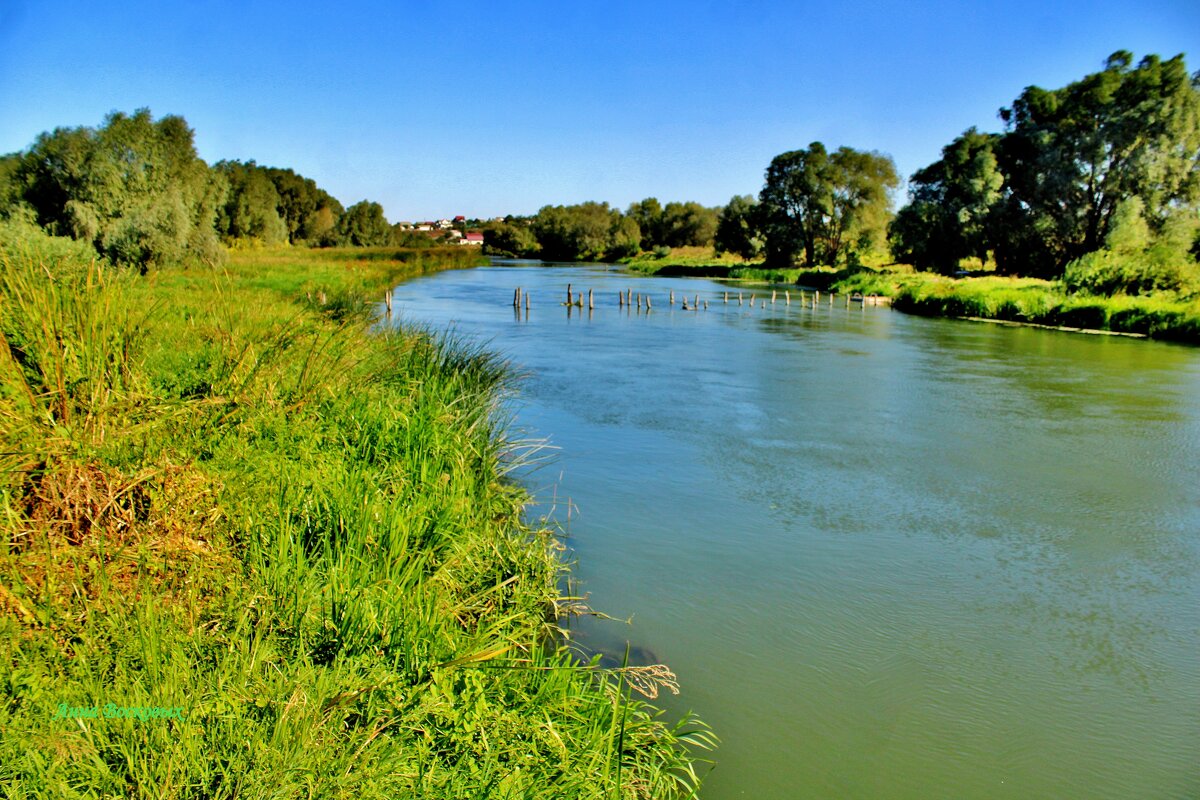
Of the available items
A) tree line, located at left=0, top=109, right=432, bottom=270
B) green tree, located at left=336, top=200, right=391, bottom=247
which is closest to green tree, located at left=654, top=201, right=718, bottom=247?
green tree, located at left=336, top=200, right=391, bottom=247

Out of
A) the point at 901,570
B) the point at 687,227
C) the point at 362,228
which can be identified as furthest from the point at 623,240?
the point at 901,570

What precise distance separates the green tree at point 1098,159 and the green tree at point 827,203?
53.4 feet

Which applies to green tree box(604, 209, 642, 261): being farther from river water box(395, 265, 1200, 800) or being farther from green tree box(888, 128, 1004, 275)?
river water box(395, 265, 1200, 800)

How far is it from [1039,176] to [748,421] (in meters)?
29.6

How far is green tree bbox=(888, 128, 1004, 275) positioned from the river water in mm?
24793

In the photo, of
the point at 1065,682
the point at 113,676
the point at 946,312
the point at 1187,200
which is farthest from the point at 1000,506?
the point at 1187,200

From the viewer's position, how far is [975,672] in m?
4.93

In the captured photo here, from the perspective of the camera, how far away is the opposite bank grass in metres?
2.39

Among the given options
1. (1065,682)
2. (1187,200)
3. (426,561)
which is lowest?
(1065,682)

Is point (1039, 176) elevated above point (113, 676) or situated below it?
above

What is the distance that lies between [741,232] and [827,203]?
10.1 meters

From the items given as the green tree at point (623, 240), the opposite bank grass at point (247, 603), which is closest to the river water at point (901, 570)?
the opposite bank grass at point (247, 603)

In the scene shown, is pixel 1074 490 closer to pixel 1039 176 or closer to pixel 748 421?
pixel 748 421

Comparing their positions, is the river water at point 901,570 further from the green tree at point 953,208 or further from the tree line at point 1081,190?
the green tree at point 953,208
